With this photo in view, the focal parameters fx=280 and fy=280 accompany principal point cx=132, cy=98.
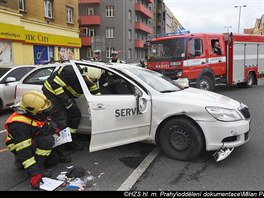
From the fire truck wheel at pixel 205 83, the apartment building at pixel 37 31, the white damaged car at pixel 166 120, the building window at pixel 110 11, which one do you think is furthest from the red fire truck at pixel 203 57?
the building window at pixel 110 11

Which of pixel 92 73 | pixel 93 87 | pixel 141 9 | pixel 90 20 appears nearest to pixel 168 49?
pixel 92 73

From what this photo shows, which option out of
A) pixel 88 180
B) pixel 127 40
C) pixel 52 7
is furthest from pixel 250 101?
pixel 127 40

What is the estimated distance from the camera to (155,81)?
4914mm

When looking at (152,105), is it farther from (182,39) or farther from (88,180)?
(182,39)

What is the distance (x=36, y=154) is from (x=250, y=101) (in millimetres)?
8222

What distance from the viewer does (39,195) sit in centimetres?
334

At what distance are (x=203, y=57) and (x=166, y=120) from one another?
696cm

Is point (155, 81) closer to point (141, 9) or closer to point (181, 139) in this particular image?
point (181, 139)

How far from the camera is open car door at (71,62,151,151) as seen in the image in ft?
13.6

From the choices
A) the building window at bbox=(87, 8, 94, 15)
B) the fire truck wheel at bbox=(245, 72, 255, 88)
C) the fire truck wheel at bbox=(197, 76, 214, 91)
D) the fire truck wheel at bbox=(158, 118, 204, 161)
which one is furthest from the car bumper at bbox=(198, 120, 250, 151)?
the building window at bbox=(87, 8, 94, 15)

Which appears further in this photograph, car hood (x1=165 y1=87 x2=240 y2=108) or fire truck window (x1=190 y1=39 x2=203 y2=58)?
fire truck window (x1=190 y1=39 x2=203 y2=58)

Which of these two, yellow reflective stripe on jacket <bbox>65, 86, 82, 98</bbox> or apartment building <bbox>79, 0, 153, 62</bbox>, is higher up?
apartment building <bbox>79, 0, 153, 62</bbox>

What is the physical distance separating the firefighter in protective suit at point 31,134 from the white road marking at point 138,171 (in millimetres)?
1080

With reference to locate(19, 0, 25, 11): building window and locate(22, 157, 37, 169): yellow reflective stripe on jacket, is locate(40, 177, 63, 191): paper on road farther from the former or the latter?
locate(19, 0, 25, 11): building window
